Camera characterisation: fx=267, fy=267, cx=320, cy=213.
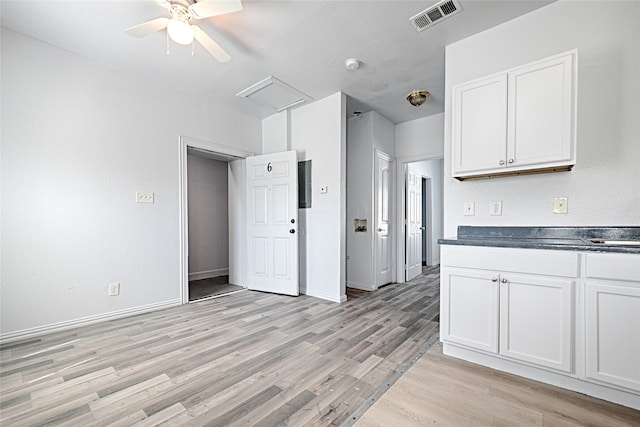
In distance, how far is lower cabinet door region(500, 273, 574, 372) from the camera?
1627 millimetres

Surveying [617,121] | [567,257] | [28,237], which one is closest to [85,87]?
[28,237]

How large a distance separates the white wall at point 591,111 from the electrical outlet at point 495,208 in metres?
0.03

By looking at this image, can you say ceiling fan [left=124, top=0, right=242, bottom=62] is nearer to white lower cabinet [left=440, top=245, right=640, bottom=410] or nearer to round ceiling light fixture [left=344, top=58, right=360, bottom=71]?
round ceiling light fixture [left=344, top=58, right=360, bottom=71]

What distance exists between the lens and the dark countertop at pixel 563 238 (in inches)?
61.9

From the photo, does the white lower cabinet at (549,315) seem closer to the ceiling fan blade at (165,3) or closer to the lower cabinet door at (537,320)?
the lower cabinet door at (537,320)

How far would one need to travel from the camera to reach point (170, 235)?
333cm

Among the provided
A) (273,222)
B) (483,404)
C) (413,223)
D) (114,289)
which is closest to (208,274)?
(273,222)

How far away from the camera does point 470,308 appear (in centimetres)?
197

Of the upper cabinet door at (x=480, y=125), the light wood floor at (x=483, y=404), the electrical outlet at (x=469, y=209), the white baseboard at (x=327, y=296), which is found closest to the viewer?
the light wood floor at (x=483, y=404)

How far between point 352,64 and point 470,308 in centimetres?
255

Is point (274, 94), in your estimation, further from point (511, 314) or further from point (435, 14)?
point (511, 314)

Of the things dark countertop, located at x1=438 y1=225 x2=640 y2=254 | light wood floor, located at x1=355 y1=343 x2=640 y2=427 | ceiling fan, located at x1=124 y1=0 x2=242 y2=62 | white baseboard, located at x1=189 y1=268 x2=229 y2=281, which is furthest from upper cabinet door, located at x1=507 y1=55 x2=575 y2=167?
white baseboard, located at x1=189 y1=268 x2=229 y2=281

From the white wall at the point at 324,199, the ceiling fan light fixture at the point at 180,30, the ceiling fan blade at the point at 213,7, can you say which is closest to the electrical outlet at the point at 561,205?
the white wall at the point at 324,199

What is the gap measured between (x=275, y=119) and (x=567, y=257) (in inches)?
152
